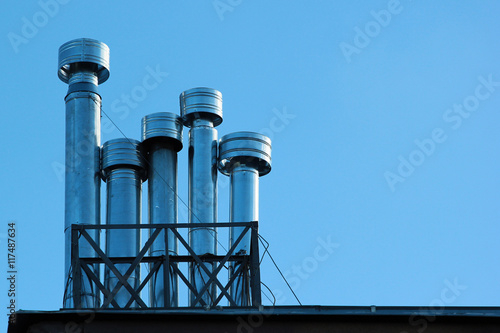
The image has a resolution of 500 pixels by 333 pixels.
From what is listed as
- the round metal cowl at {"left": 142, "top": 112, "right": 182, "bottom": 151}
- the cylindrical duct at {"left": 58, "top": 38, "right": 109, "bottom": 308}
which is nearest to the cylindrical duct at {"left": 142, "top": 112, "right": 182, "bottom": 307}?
the round metal cowl at {"left": 142, "top": 112, "right": 182, "bottom": 151}

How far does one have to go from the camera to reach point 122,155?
2297cm

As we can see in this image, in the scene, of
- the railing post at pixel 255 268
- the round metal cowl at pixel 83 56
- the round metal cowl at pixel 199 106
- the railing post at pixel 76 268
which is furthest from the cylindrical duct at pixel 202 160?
the railing post at pixel 76 268

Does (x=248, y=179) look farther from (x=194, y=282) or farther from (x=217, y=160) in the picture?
(x=194, y=282)

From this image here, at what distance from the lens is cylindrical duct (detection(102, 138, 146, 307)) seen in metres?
21.7

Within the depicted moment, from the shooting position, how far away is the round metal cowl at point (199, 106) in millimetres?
23688

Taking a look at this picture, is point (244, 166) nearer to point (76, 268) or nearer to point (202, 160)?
→ point (202, 160)

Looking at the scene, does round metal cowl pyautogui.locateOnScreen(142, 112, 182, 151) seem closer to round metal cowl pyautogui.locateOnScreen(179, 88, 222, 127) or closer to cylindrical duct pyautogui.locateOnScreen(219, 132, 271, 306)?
round metal cowl pyautogui.locateOnScreen(179, 88, 222, 127)

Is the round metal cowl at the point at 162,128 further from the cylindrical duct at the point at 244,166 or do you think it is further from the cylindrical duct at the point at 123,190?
the cylindrical duct at the point at 244,166

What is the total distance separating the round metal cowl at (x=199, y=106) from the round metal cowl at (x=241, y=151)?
22.1 inches

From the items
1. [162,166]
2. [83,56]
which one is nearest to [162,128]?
[162,166]

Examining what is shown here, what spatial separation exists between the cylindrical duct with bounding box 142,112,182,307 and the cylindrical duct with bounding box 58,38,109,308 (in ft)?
3.24

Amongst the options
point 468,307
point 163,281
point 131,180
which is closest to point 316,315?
point 468,307

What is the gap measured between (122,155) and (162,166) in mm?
814

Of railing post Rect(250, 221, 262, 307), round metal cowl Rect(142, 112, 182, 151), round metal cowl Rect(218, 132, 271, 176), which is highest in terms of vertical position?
round metal cowl Rect(142, 112, 182, 151)
